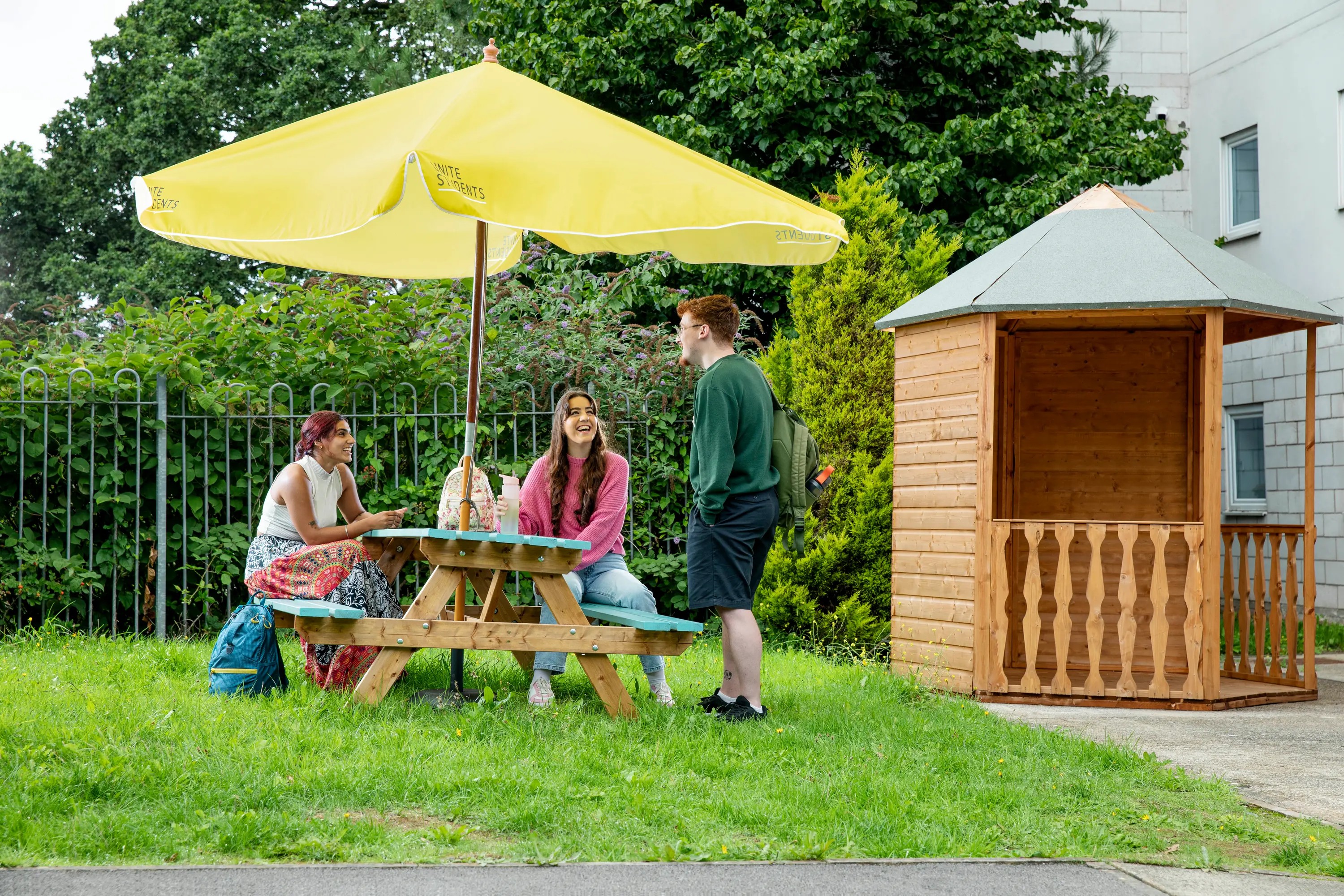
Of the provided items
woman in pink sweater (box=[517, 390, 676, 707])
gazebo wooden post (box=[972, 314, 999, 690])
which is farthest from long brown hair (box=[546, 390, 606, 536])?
gazebo wooden post (box=[972, 314, 999, 690])

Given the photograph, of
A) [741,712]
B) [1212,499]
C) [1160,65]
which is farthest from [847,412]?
[1160,65]

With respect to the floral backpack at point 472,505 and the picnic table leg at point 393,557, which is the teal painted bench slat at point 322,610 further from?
the picnic table leg at point 393,557

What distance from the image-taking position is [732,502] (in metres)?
5.42

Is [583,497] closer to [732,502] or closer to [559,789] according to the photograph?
[732,502]

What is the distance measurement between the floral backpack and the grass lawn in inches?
30.1

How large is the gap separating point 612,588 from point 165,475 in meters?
3.56

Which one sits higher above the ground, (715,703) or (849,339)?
(849,339)

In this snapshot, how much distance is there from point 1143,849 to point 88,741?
356 centimetres

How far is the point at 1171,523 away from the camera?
6.70 meters

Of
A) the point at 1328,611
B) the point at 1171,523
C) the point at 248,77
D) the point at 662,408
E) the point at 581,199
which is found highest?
the point at 248,77

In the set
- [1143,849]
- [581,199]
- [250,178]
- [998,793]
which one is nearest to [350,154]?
[250,178]

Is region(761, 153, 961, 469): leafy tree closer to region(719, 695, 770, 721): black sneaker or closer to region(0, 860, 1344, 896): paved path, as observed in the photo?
region(719, 695, 770, 721): black sneaker

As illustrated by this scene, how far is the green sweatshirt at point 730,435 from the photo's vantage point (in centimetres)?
531

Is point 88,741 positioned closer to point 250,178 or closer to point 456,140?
point 250,178
